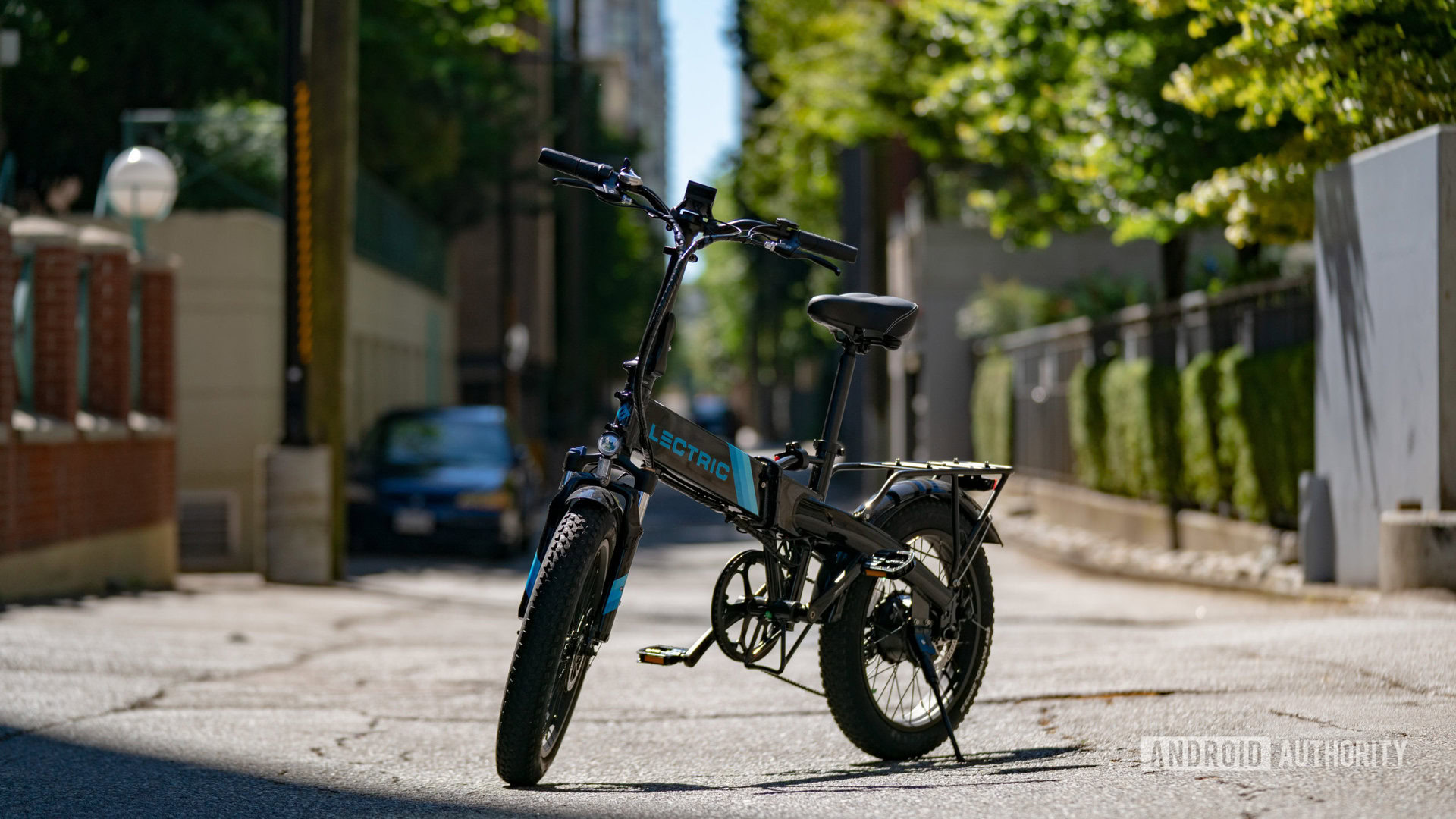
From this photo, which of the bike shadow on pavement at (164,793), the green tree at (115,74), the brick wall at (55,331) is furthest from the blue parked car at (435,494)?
the bike shadow on pavement at (164,793)

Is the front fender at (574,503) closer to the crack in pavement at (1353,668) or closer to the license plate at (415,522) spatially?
the crack in pavement at (1353,668)

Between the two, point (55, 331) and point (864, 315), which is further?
point (55, 331)

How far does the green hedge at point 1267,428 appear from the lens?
1263cm

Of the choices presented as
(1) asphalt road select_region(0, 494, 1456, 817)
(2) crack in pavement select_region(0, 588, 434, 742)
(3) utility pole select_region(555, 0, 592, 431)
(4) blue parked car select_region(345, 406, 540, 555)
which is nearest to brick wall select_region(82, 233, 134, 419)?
(2) crack in pavement select_region(0, 588, 434, 742)

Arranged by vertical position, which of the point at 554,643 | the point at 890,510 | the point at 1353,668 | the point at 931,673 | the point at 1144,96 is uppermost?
the point at 1144,96

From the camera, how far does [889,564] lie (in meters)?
5.25

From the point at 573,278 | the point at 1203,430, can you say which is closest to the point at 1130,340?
the point at 1203,430

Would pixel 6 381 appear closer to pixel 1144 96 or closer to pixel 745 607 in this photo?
pixel 745 607

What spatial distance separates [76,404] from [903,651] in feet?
28.1

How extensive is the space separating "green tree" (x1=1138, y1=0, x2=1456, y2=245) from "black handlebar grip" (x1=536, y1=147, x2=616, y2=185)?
5364 mm

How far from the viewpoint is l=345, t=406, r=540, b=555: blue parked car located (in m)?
18.1

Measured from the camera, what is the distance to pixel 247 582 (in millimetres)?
15039

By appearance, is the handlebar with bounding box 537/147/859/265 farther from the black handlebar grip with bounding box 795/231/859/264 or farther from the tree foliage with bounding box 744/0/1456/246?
the tree foliage with bounding box 744/0/1456/246

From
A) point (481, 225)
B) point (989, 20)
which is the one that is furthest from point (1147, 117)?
point (481, 225)
